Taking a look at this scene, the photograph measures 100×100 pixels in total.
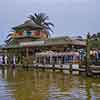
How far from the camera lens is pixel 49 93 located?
60.0 feet

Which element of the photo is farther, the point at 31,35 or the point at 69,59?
the point at 31,35

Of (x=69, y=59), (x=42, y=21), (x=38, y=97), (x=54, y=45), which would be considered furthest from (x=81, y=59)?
(x=42, y=21)

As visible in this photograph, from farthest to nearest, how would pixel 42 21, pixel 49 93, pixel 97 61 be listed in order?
pixel 42 21 < pixel 97 61 < pixel 49 93

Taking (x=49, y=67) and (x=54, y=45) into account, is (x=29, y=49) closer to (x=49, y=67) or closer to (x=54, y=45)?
(x=54, y=45)

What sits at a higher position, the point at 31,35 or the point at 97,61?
the point at 31,35

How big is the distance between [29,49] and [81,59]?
41.9 feet

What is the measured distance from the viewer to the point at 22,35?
5131cm

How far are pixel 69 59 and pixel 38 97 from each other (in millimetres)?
22031

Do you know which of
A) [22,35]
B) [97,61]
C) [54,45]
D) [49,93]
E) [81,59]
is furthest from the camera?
[22,35]

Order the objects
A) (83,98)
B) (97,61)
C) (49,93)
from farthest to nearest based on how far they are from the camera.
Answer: (97,61), (49,93), (83,98)

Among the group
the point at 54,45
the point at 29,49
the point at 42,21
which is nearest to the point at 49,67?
the point at 54,45

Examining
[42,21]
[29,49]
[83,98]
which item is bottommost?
[83,98]

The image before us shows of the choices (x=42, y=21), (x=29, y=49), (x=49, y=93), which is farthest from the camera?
(x=42, y=21)

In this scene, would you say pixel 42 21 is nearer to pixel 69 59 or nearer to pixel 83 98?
pixel 69 59
